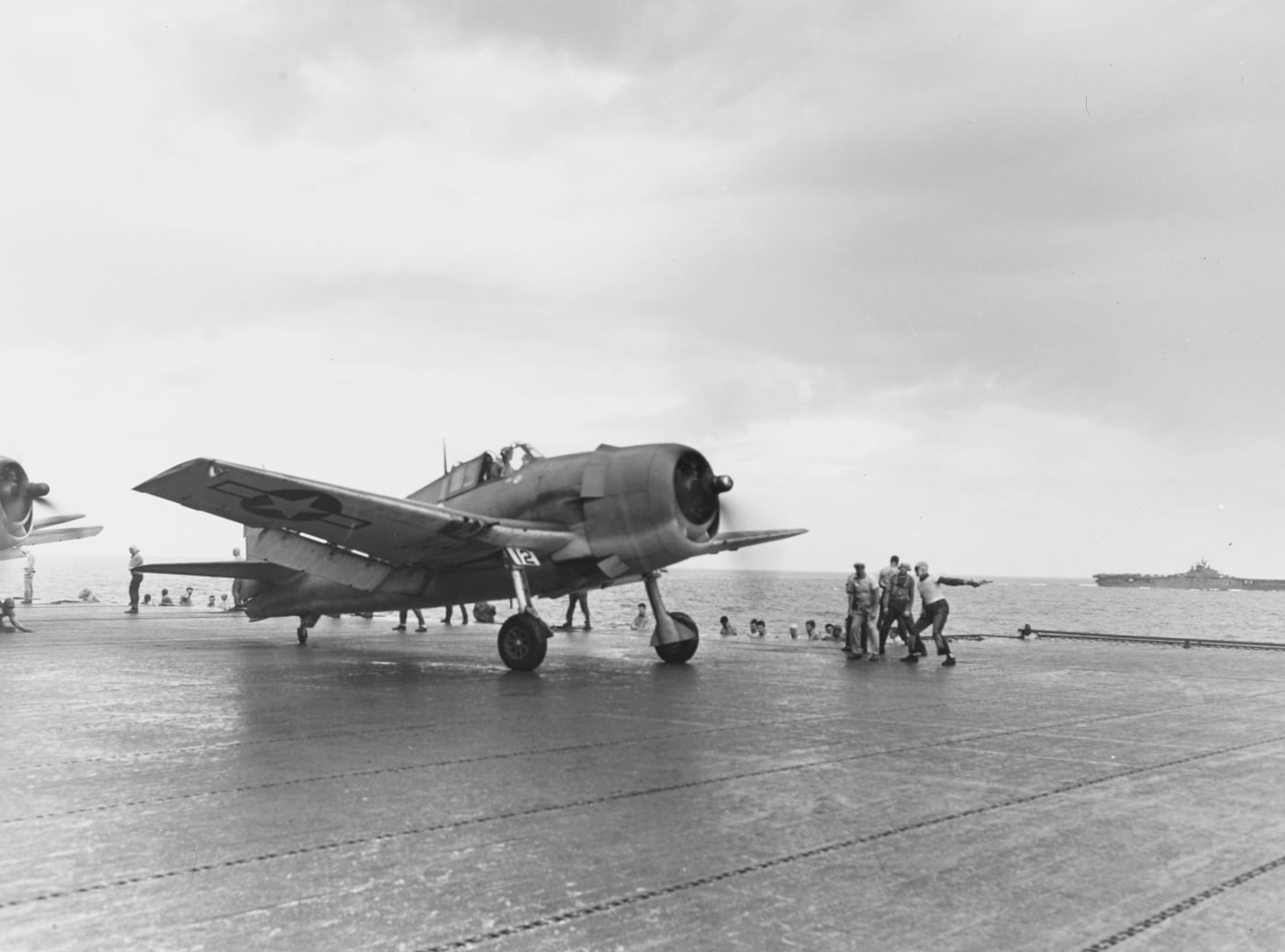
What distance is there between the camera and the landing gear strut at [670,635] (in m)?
16.1

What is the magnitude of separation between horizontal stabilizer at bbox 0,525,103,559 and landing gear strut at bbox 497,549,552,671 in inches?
727

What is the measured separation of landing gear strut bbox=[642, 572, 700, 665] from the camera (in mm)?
16094

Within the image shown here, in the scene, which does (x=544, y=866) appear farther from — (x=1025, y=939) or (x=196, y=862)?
(x=1025, y=939)

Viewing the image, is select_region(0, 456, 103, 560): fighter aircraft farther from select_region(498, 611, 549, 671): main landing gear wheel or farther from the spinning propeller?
select_region(498, 611, 549, 671): main landing gear wheel

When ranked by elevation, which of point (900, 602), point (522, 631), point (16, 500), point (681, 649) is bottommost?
point (681, 649)

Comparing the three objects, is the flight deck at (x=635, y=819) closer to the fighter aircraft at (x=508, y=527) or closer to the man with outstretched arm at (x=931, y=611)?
the fighter aircraft at (x=508, y=527)

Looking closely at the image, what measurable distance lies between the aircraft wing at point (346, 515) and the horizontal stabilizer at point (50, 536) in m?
15.2

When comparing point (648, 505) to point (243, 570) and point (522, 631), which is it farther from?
point (243, 570)

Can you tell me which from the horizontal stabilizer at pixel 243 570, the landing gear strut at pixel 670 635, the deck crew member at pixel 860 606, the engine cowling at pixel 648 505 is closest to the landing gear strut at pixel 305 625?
the horizontal stabilizer at pixel 243 570

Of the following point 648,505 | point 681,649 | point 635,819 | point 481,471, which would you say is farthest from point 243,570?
point 635,819

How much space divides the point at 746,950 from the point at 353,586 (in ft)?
47.3

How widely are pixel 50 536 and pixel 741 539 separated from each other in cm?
2328

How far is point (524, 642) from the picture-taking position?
14.5m

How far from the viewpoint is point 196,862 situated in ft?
15.3
